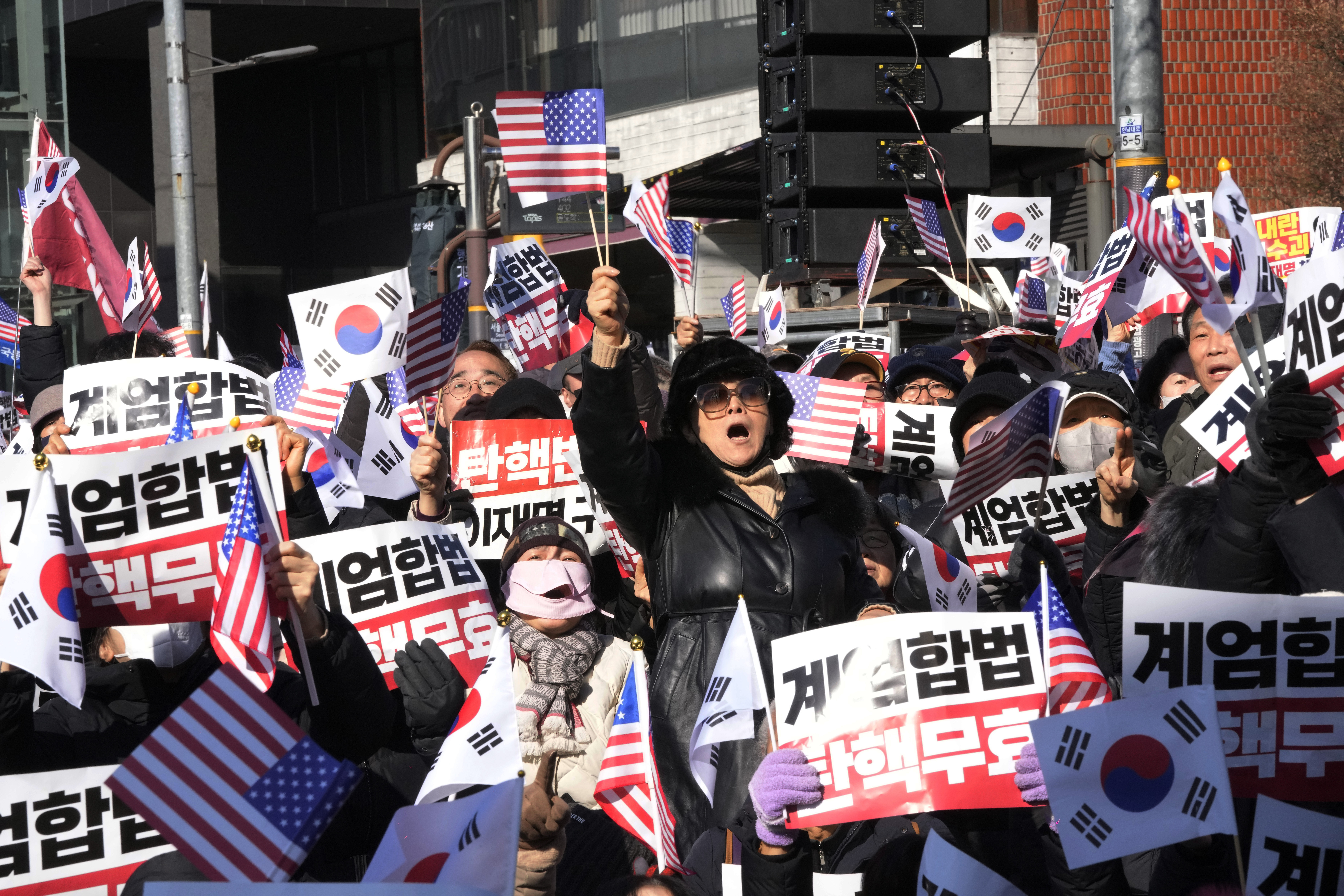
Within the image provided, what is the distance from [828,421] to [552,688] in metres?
2.11

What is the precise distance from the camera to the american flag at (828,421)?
6.26 m

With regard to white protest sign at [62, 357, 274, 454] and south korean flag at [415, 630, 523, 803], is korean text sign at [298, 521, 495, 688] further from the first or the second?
south korean flag at [415, 630, 523, 803]

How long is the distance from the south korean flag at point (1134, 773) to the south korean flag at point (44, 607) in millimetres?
2168

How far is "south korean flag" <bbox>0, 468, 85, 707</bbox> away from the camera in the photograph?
3.84m

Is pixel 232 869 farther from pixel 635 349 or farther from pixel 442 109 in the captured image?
pixel 442 109

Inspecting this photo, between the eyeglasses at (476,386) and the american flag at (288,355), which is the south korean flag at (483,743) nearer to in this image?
the eyeglasses at (476,386)

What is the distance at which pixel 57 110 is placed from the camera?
69.8ft

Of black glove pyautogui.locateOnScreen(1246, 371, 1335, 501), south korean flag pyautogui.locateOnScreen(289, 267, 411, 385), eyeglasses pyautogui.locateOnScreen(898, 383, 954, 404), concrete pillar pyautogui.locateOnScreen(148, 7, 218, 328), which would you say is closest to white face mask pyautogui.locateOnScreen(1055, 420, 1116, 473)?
eyeglasses pyautogui.locateOnScreen(898, 383, 954, 404)

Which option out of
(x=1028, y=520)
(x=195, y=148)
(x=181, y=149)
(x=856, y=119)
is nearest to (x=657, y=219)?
(x=856, y=119)

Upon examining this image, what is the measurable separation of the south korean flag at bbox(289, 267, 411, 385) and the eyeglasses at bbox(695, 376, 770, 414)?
2.51 meters

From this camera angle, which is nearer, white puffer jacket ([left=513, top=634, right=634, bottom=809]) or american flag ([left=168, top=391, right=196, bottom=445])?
white puffer jacket ([left=513, top=634, right=634, bottom=809])

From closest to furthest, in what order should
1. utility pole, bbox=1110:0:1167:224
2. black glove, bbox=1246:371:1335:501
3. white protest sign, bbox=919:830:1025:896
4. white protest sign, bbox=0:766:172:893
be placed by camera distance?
white protest sign, bbox=919:830:1025:896, black glove, bbox=1246:371:1335:501, white protest sign, bbox=0:766:172:893, utility pole, bbox=1110:0:1167:224

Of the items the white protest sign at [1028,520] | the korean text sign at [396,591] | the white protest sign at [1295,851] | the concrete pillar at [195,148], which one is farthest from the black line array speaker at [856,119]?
the concrete pillar at [195,148]

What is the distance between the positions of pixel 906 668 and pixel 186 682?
5.87 ft
